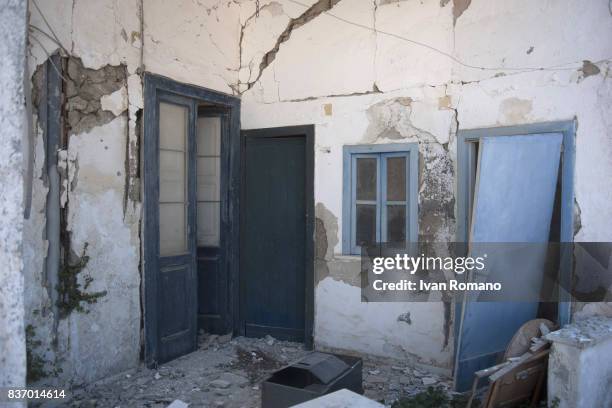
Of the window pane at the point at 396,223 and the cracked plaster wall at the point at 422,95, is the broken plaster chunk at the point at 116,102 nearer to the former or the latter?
the cracked plaster wall at the point at 422,95

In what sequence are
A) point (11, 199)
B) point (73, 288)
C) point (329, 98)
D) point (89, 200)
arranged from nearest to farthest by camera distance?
point (11, 199) → point (73, 288) → point (89, 200) → point (329, 98)

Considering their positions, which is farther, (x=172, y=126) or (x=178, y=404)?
(x=172, y=126)

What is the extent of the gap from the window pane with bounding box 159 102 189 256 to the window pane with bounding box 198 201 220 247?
567 millimetres

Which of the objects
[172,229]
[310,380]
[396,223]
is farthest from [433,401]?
[172,229]

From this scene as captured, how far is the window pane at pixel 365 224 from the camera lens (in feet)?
16.3

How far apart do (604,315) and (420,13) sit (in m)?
2.95

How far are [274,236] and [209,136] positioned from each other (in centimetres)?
128

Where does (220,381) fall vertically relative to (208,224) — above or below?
below

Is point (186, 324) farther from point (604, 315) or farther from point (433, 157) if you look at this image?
point (604, 315)

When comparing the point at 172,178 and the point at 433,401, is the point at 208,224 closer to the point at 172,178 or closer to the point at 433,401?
the point at 172,178

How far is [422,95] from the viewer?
4.66 metres

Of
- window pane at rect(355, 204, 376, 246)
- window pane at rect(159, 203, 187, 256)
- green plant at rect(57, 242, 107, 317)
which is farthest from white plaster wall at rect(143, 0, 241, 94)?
window pane at rect(355, 204, 376, 246)

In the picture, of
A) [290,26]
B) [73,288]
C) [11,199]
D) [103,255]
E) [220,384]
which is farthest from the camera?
[290,26]

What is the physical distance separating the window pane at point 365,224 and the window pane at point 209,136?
1686 millimetres
